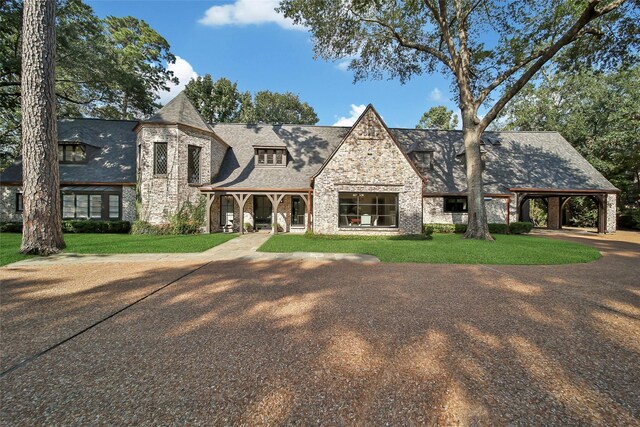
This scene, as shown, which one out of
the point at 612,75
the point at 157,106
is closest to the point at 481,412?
the point at 157,106

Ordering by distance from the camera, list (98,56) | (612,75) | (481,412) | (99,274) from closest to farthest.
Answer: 1. (481,412)
2. (99,274)
3. (98,56)
4. (612,75)

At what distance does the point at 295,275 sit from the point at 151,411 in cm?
A: 465

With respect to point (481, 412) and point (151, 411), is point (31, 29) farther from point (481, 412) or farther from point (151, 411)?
point (481, 412)

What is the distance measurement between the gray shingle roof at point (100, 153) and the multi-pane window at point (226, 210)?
18.9ft

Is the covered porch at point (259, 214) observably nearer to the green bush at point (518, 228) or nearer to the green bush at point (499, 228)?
the green bush at point (499, 228)

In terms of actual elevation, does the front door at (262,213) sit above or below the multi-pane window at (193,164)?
below

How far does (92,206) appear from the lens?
16.7 meters

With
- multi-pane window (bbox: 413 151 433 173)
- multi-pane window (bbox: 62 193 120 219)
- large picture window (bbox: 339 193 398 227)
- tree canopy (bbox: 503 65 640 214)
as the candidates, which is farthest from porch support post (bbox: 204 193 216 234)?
tree canopy (bbox: 503 65 640 214)

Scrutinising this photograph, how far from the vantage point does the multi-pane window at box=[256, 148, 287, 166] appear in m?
18.6

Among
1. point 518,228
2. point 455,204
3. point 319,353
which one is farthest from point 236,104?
point 319,353

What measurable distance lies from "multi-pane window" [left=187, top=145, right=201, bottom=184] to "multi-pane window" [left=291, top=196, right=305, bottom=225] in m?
6.31

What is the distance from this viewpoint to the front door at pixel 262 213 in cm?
1827

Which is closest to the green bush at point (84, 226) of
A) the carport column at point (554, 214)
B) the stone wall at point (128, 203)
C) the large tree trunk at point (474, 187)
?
the stone wall at point (128, 203)

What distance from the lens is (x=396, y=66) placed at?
706 inches
